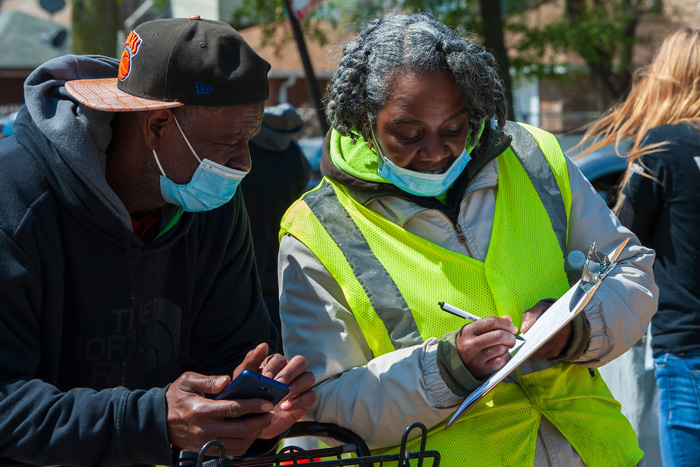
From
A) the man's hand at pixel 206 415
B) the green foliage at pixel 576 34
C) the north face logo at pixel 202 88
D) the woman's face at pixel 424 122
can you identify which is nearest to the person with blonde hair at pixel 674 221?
the woman's face at pixel 424 122

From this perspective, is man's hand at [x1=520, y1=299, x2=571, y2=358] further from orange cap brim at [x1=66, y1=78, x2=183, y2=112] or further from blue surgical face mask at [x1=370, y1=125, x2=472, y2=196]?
orange cap brim at [x1=66, y1=78, x2=183, y2=112]

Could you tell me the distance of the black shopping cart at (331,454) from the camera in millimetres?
1836

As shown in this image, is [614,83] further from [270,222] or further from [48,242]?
[48,242]

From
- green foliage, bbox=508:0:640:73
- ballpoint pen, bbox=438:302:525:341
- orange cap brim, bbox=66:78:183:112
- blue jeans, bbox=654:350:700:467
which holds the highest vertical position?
orange cap brim, bbox=66:78:183:112

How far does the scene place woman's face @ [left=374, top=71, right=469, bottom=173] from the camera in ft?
7.83

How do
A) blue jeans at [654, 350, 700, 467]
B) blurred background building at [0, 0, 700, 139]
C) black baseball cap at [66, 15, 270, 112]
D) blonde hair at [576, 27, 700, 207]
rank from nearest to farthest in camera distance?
1. black baseball cap at [66, 15, 270, 112]
2. blue jeans at [654, 350, 700, 467]
3. blonde hair at [576, 27, 700, 207]
4. blurred background building at [0, 0, 700, 139]

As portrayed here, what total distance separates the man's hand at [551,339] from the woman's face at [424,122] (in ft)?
1.62

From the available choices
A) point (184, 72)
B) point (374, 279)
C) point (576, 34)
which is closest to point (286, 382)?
point (374, 279)

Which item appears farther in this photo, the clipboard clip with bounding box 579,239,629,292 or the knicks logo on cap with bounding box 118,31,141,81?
the knicks logo on cap with bounding box 118,31,141,81

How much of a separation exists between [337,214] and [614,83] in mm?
22363

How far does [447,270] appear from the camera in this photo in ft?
7.60

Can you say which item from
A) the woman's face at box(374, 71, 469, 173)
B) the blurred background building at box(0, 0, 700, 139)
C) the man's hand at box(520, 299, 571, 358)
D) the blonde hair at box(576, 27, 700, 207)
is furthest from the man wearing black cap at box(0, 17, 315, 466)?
the blurred background building at box(0, 0, 700, 139)

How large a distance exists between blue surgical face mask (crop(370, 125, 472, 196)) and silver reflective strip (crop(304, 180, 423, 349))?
0.17m

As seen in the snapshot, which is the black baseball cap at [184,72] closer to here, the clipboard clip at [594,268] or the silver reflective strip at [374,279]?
the silver reflective strip at [374,279]
